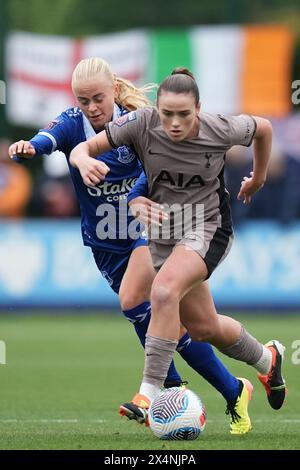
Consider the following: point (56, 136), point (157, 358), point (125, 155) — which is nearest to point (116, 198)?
point (125, 155)

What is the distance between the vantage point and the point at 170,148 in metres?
6.98

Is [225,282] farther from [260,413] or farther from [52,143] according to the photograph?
[52,143]

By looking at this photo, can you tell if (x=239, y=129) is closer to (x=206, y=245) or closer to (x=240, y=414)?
(x=206, y=245)

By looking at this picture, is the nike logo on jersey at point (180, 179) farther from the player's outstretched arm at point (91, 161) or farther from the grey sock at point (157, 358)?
the grey sock at point (157, 358)

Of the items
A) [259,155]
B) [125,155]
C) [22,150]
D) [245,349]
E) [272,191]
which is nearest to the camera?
[22,150]

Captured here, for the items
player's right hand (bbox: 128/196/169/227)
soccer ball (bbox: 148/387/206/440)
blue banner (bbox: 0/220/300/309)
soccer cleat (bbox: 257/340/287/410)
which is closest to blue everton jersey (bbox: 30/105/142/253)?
player's right hand (bbox: 128/196/169/227)

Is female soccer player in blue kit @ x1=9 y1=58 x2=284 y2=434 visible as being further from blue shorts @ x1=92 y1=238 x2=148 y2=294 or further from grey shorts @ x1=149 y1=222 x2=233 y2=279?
grey shorts @ x1=149 y1=222 x2=233 y2=279

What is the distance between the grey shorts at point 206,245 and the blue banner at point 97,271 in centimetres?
Result: 927

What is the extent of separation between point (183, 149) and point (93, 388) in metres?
3.47

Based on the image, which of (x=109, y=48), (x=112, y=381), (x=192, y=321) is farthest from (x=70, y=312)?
(x=192, y=321)

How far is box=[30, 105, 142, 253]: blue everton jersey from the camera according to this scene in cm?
→ 781

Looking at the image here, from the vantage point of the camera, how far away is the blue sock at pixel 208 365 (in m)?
7.47

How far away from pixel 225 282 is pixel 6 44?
5.52 m

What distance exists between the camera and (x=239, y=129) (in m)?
7.00
